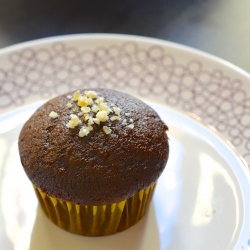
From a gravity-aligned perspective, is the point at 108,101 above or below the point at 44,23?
below

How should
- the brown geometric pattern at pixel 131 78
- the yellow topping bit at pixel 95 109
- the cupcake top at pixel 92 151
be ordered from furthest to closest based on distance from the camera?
1. the brown geometric pattern at pixel 131 78
2. the yellow topping bit at pixel 95 109
3. the cupcake top at pixel 92 151

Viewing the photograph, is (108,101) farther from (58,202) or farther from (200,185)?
(200,185)

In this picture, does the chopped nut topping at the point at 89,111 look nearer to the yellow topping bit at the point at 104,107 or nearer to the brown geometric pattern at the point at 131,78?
the yellow topping bit at the point at 104,107

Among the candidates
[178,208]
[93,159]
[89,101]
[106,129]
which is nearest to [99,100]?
[89,101]

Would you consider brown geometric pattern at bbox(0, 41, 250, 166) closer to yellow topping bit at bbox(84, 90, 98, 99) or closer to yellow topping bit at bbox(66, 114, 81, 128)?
yellow topping bit at bbox(84, 90, 98, 99)

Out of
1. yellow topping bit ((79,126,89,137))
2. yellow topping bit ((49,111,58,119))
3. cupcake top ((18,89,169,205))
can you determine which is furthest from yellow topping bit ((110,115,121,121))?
yellow topping bit ((49,111,58,119))

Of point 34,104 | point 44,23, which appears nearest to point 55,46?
point 34,104

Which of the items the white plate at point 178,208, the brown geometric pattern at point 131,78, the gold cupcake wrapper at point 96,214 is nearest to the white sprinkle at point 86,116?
the gold cupcake wrapper at point 96,214
